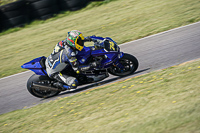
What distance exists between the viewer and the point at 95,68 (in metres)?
6.89

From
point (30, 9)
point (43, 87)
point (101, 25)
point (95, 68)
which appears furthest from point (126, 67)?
point (30, 9)

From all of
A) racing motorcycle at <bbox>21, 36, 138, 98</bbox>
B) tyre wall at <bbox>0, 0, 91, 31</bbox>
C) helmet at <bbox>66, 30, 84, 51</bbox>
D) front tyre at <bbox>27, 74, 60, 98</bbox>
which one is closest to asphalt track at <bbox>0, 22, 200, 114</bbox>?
front tyre at <bbox>27, 74, 60, 98</bbox>

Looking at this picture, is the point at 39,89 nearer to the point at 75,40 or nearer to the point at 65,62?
the point at 65,62

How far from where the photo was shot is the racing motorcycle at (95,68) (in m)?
6.65

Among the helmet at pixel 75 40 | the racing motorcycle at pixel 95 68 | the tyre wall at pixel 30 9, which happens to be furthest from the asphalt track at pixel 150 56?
the tyre wall at pixel 30 9

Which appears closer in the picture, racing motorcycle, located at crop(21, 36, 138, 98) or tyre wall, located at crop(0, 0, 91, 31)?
racing motorcycle, located at crop(21, 36, 138, 98)

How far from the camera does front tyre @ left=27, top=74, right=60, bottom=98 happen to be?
23.6ft

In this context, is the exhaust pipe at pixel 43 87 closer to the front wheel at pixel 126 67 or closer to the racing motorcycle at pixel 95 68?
the racing motorcycle at pixel 95 68

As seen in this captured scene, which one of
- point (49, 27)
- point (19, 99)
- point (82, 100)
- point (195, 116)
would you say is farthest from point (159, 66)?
point (49, 27)

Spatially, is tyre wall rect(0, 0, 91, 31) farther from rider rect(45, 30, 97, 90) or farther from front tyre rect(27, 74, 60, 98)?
rider rect(45, 30, 97, 90)

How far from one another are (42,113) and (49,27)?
29.9ft

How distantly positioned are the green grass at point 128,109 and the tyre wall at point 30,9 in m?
9.09

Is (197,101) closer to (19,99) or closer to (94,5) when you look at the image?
(19,99)

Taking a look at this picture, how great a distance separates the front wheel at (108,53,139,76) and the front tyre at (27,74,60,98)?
196cm
